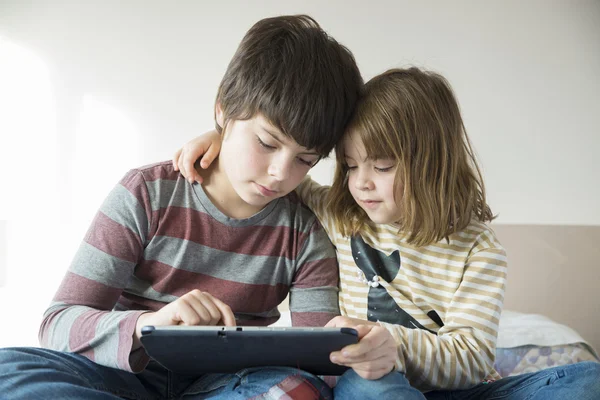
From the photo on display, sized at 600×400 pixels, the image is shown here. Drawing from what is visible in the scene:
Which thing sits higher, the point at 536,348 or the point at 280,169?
the point at 280,169

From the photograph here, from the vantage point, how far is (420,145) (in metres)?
1.18

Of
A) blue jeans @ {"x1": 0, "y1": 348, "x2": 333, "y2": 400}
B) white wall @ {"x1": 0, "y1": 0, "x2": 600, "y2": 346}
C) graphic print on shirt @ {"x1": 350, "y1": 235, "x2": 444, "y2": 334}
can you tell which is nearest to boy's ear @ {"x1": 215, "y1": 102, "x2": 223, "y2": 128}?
graphic print on shirt @ {"x1": 350, "y1": 235, "x2": 444, "y2": 334}

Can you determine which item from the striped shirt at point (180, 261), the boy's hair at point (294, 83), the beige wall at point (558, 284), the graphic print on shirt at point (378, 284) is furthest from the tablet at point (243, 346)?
the beige wall at point (558, 284)

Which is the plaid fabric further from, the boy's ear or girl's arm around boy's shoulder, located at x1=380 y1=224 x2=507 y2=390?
the boy's ear

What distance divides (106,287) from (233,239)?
0.25m

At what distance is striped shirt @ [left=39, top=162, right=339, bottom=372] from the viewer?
1046 millimetres

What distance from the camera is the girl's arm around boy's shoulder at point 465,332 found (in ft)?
3.45

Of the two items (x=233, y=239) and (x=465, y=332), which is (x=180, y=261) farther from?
(x=465, y=332)

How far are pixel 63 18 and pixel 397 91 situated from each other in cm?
169

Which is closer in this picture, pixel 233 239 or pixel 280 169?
pixel 280 169

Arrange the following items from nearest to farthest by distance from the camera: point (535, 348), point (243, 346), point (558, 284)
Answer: point (243, 346) → point (535, 348) → point (558, 284)

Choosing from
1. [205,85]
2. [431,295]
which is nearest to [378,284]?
[431,295]

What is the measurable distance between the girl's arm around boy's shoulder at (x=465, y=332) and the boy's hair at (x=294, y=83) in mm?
344

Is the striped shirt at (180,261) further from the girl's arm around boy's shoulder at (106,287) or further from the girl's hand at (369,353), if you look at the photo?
the girl's hand at (369,353)
